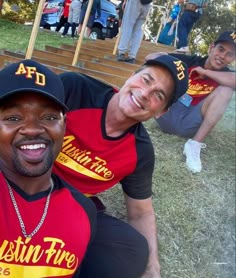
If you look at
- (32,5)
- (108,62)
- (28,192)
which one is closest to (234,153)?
(108,62)

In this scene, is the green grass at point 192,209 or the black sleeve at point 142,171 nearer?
the black sleeve at point 142,171

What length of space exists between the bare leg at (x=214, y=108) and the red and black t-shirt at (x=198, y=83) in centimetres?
12

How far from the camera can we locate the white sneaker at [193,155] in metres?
3.56

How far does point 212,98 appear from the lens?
152 inches

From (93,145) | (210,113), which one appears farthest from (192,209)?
(93,145)

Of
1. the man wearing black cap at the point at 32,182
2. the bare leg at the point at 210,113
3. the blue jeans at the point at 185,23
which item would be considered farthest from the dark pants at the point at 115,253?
the blue jeans at the point at 185,23

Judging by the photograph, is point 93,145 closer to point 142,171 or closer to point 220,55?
point 142,171

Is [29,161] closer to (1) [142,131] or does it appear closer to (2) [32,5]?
(1) [142,131]

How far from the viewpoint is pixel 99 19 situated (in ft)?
41.5

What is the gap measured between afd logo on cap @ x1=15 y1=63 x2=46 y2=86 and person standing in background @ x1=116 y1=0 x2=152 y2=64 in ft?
13.7

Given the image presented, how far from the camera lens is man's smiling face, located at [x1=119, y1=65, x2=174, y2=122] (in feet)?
6.77

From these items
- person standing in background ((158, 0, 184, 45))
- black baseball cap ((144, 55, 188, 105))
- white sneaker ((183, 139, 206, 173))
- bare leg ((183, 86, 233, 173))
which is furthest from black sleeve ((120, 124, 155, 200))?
person standing in background ((158, 0, 184, 45))

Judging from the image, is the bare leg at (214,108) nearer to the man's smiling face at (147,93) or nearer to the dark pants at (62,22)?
the man's smiling face at (147,93)

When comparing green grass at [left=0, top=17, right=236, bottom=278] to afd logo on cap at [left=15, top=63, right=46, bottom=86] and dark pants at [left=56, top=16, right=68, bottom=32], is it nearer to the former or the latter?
afd logo on cap at [left=15, top=63, right=46, bottom=86]
